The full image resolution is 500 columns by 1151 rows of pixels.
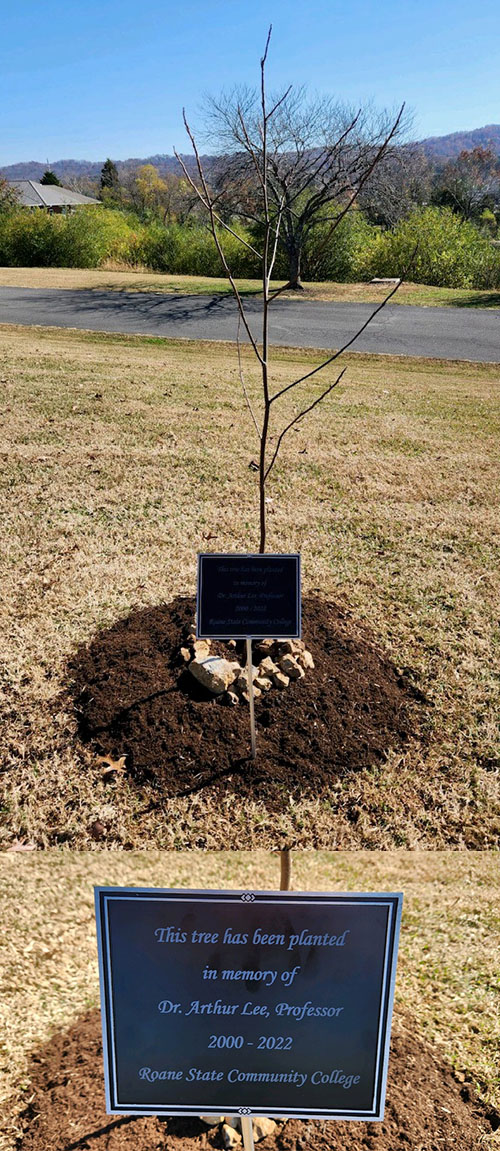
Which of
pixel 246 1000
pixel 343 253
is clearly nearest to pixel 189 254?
pixel 343 253

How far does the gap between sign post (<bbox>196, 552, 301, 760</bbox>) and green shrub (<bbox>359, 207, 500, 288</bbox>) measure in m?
21.8

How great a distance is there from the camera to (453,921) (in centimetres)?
303

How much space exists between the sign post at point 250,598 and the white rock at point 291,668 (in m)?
0.58

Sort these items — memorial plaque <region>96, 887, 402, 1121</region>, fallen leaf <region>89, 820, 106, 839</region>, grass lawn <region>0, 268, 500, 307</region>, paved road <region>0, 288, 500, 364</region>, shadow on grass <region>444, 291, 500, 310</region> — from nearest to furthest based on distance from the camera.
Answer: memorial plaque <region>96, 887, 402, 1121</region> → fallen leaf <region>89, 820, 106, 839</region> → paved road <region>0, 288, 500, 364</region> → shadow on grass <region>444, 291, 500, 310</region> → grass lawn <region>0, 268, 500, 307</region>

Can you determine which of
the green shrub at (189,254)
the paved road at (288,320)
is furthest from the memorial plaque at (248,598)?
the green shrub at (189,254)

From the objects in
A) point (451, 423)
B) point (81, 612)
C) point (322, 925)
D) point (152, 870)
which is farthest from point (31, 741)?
point (451, 423)

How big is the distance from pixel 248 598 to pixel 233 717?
646 millimetres

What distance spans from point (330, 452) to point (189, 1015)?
21.0 ft

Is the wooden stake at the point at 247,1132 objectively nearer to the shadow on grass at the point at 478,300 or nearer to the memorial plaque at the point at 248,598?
the memorial plaque at the point at 248,598

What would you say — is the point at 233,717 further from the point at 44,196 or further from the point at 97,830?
the point at 44,196

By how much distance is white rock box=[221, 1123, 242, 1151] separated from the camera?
2014 millimetres

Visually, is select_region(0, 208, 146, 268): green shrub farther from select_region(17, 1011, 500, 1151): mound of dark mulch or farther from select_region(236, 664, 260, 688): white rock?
select_region(17, 1011, 500, 1151): mound of dark mulch

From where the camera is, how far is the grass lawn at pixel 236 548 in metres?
3.04

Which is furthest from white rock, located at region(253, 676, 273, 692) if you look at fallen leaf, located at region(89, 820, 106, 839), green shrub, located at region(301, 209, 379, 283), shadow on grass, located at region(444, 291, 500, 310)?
green shrub, located at region(301, 209, 379, 283)
